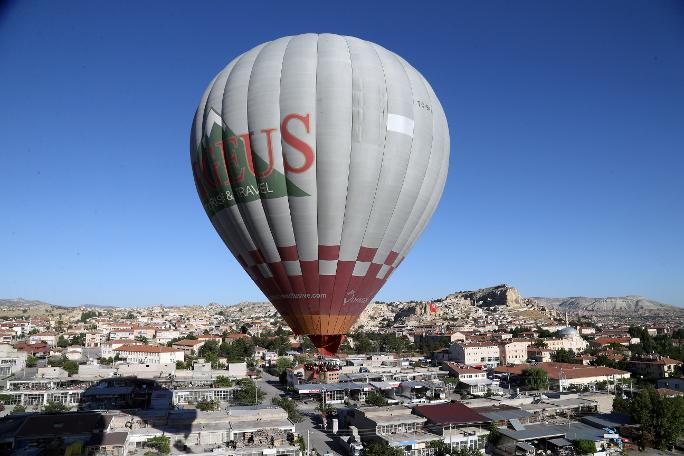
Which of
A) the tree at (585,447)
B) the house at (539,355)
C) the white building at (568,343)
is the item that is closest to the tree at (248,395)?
the tree at (585,447)

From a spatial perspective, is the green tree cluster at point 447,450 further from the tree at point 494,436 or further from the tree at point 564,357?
the tree at point 564,357

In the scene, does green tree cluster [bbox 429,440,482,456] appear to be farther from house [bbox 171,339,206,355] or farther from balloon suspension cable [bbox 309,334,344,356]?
house [bbox 171,339,206,355]

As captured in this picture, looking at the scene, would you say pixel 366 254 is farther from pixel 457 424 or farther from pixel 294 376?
pixel 294 376

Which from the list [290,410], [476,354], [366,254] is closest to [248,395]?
[290,410]

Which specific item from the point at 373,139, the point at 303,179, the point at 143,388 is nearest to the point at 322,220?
the point at 303,179

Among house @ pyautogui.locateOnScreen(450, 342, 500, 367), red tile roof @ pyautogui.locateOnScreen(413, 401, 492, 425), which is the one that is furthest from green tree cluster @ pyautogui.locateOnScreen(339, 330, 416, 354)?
red tile roof @ pyautogui.locateOnScreen(413, 401, 492, 425)

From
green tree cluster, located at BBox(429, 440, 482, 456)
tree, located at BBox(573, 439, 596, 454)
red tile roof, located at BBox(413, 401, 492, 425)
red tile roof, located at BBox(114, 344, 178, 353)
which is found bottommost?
tree, located at BBox(573, 439, 596, 454)

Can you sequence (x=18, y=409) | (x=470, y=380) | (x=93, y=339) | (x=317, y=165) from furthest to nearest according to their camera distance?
(x=93, y=339) → (x=470, y=380) → (x=18, y=409) → (x=317, y=165)
